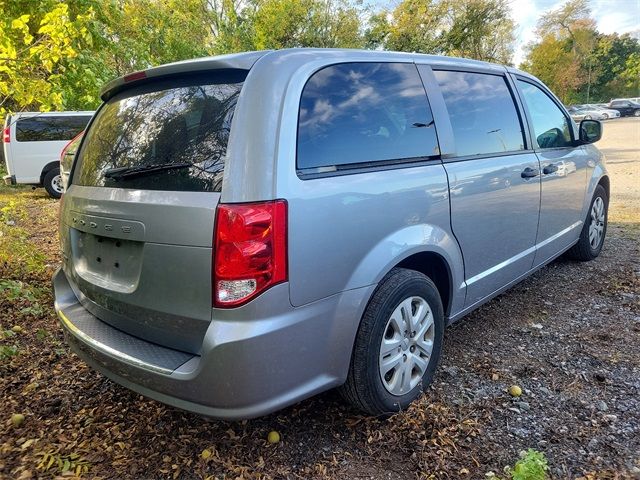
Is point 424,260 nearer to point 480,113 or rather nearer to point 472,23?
point 480,113

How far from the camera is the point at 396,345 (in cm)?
239

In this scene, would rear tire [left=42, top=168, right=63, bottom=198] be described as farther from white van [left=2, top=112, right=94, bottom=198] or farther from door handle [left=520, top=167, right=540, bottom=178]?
door handle [left=520, top=167, right=540, bottom=178]

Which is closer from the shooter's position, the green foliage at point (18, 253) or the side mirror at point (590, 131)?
the side mirror at point (590, 131)

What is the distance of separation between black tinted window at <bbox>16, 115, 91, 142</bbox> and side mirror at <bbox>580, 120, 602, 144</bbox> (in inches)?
420

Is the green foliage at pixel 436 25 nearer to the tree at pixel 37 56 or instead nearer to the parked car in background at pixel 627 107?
the parked car in background at pixel 627 107

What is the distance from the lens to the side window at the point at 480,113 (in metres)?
2.88

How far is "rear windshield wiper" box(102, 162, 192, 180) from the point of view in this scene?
201 centimetres

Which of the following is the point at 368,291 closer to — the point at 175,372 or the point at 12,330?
the point at 175,372

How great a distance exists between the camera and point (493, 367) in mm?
2969

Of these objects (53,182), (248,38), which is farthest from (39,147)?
(248,38)

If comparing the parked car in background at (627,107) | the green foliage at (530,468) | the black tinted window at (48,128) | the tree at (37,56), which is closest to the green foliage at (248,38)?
the tree at (37,56)

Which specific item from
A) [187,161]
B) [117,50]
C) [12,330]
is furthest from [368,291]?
[117,50]

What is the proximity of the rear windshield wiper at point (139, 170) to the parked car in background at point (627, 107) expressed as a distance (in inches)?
1887

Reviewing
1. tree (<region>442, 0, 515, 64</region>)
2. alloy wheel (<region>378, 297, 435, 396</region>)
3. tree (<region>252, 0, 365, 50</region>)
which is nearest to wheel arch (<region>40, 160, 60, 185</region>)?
alloy wheel (<region>378, 297, 435, 396</region>)
